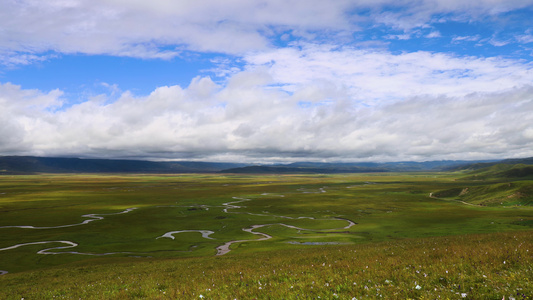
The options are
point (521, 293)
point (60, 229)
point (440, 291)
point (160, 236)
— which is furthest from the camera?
point (60, 229)

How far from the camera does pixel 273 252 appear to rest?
40.1m

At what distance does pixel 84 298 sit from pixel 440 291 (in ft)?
56.6

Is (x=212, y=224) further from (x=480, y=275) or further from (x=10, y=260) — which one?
(x=480, y=275)

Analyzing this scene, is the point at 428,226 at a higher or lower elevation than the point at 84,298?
lower

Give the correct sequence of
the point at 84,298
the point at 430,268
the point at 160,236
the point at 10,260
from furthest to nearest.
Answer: the point at 160,236
the point at 10,260
the point at 84,298
the point at 430,268

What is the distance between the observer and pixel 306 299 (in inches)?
358

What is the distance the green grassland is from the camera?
10516 millimetres

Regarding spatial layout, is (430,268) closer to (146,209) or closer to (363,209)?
(363,209)

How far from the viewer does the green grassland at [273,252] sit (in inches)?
414

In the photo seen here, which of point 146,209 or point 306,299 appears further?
point 146,209

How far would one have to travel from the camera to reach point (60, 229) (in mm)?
85000

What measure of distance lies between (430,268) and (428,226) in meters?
79.2

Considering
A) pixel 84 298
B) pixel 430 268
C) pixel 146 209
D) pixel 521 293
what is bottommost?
pixel 146 209

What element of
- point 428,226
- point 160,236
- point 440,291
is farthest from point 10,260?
point 428,226
